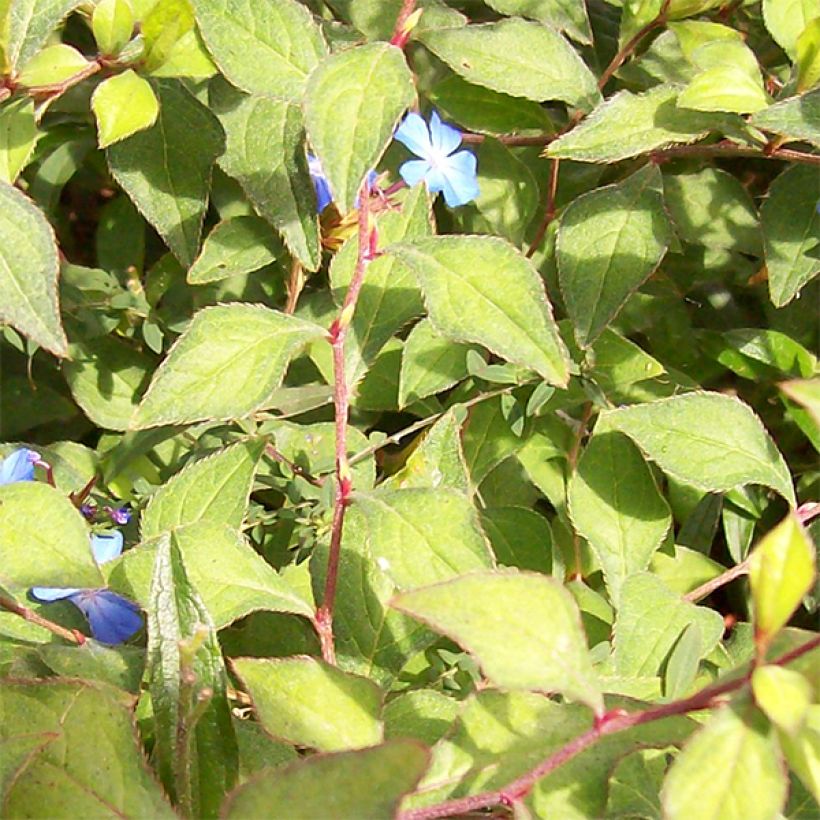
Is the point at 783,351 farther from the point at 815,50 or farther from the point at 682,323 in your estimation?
the point at 815,50

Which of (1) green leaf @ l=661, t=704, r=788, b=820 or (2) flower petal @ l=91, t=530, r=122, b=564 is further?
(2) flower petal @ l=91, t=530, r=122, b=564

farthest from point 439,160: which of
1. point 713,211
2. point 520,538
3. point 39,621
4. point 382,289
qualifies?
point 39,621

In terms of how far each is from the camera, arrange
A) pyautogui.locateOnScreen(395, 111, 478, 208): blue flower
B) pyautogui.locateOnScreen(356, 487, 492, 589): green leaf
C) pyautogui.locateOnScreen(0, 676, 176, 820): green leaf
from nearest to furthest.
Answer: pyautogui.locateOnScreen(0, 676, 176, 820): green leaf
pyautogui.locateOnScreen(356, 487, 492, 589): green leaf
pyautogui.locateOnScreen(395, 111, 478, 208): blue flower

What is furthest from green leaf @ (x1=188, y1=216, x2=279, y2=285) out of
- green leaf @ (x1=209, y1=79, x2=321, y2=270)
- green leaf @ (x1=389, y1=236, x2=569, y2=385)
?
green leaf @ (x1=389, y1=236, x2=569, y2=385)

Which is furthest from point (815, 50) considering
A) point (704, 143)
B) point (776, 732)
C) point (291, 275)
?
point (776, 732)

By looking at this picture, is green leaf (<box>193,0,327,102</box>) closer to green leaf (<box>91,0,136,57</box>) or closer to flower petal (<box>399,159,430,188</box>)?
green leaf (<box>91,0,136,57</box>)

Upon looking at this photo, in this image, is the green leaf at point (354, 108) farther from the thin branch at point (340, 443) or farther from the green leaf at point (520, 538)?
the green leaf at point (520, 538)

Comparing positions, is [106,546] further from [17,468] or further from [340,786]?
[340,786]
